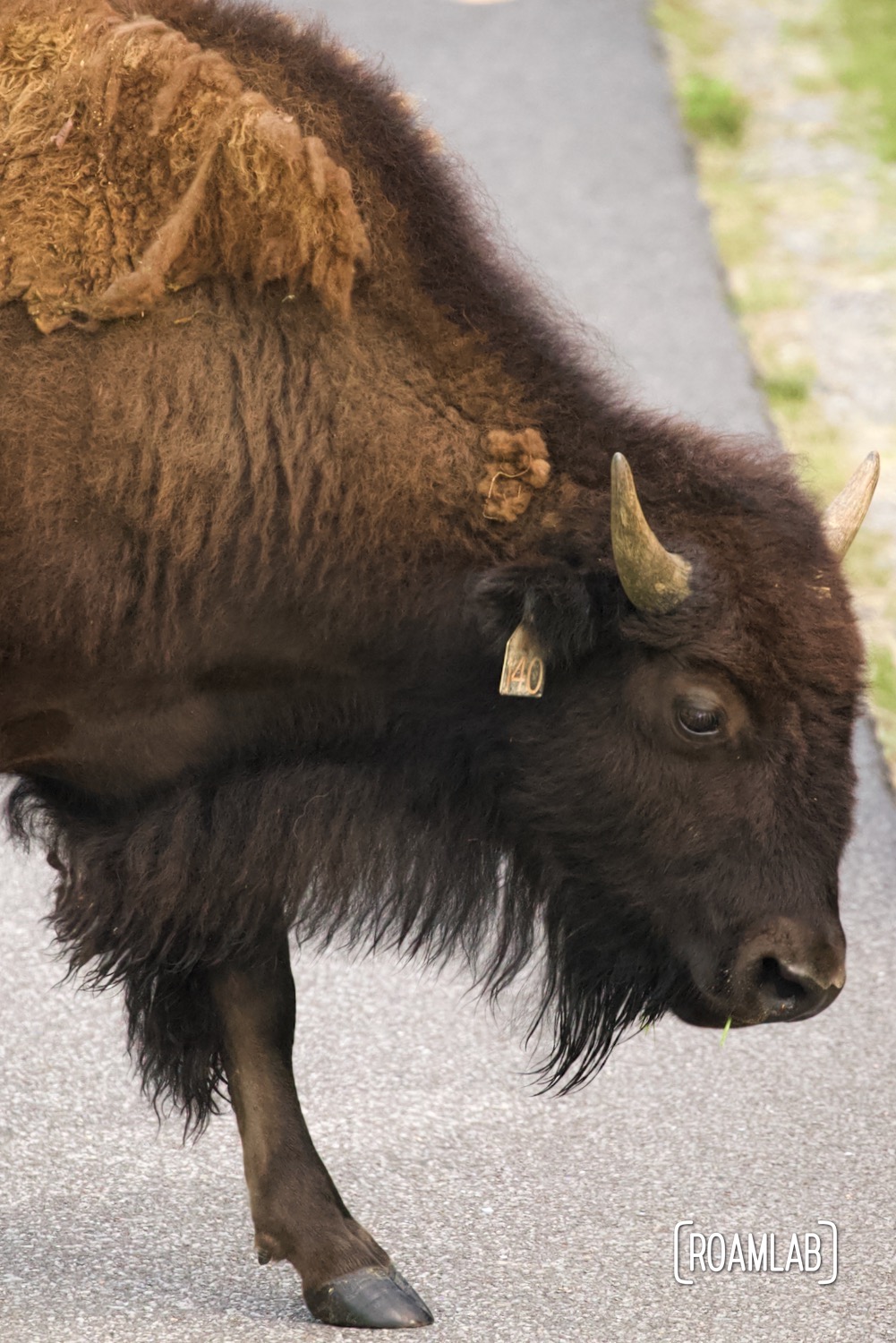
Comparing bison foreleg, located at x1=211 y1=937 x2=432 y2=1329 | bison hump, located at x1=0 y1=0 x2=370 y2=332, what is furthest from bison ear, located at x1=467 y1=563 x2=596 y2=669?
bison foreleg, located at x1=211 y1=937 x2=432 y2=1329

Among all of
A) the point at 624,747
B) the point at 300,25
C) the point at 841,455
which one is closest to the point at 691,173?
the point at 841,455

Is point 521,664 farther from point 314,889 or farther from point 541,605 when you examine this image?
point 314,889

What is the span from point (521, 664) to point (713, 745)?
0.38 meters

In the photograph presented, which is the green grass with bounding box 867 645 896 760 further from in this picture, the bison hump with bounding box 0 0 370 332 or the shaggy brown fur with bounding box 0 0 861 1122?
the bison hump with bounding box 0 0 370 332

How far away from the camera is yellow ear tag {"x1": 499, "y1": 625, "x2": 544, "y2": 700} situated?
3209 mm

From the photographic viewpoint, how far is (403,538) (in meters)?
3.31

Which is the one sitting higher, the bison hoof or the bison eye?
the bison eye

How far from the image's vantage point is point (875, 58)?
444 inches

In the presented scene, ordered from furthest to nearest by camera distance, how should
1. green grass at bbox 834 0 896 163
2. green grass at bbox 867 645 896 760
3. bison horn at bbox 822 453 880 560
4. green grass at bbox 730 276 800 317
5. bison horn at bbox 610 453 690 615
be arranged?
1. green grass at bbox 834 0 896 163
2. green grass at bbox 730 276 800 317
3. green grass at bbox 867 645 896 760
4. bison horn at bbox 822 453 880 560
5. bison horn at bbox 610 453 690 615

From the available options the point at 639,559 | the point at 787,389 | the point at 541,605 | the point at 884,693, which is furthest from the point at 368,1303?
the point at 787,389

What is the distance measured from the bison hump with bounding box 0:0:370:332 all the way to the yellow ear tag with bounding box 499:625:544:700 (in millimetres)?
682

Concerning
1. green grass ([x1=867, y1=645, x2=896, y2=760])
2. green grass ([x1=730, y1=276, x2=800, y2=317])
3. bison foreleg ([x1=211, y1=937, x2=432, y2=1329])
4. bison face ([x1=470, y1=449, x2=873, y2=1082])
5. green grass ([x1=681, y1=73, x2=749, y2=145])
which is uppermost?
green grass ([x1=681, y1=73, x2=749, y2=145])

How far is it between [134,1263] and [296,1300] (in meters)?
0.34

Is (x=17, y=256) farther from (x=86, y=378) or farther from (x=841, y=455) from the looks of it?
(x=841, y=455)
